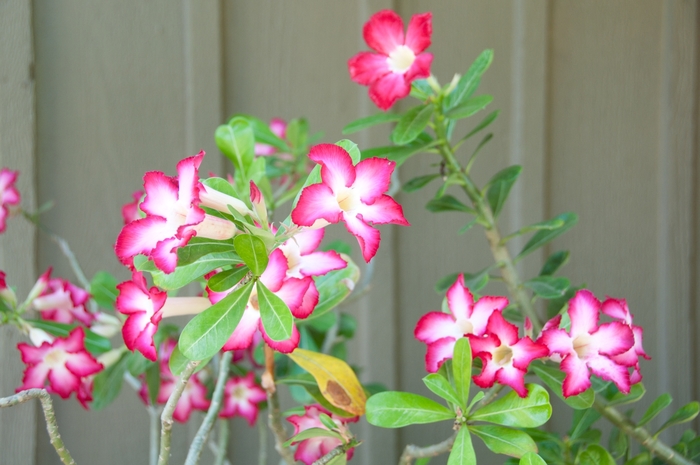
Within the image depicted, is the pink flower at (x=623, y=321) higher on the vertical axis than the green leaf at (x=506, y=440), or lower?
higher

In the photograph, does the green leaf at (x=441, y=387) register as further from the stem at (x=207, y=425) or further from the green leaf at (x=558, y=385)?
the stem at (x=207, y=425)

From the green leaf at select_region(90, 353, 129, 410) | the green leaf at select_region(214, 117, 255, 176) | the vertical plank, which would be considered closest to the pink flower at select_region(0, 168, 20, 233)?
the vertical plank

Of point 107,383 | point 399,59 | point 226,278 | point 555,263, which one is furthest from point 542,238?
point 107,383

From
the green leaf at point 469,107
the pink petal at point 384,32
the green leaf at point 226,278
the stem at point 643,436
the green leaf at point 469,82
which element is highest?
the pink petal at point 384,32

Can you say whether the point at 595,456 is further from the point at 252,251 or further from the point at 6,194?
the point at 6,194

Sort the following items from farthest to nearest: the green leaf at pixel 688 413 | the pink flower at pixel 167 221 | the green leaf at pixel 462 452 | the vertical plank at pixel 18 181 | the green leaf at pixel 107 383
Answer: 1. the vertical plank at pixel 18 181
2. the green leaf at pixel 107 383
3. the green leaf at pixel 688 413
4. the green leaf at pixel 462 452
5. the pink flower at pixel 167 221

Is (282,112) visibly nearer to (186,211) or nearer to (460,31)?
(460,31)

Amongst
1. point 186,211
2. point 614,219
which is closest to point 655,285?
point 614,219

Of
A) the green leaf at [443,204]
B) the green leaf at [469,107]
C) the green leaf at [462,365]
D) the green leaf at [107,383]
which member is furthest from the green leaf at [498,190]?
the green leaf at [107,383]
